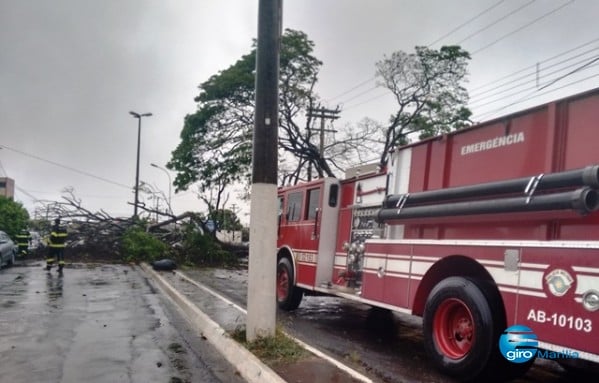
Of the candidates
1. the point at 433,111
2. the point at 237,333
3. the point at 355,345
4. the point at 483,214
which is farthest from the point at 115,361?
the point at 433,111

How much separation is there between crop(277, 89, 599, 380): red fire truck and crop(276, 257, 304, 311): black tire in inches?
106

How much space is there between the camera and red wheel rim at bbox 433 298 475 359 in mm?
5984

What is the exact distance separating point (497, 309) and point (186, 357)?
149 inches

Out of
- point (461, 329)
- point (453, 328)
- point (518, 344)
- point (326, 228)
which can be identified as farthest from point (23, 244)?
point (518, 344)

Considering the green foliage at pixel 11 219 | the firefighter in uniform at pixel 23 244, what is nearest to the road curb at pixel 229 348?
the firefighter in uniform at pixel 23 244

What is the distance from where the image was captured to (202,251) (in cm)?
2358

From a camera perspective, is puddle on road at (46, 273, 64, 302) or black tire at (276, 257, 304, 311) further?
puddle on road at (46, 273, 64, 302)

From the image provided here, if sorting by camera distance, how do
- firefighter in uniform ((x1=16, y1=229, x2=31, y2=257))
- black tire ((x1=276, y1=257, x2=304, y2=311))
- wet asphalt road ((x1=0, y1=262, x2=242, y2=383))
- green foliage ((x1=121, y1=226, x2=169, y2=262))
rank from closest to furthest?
wet asphalt road ((x1=0, y1=262, x2=242, y2=383))
black tire ((x1=276, y1=257, x2=304, y2=311))
green foliage ((x1=121, y1=226, x2=169, y2=262))
firefighter in uniform ((x1=16, y1=229, x2=31, y2=257))

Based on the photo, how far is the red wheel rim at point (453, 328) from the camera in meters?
5.98

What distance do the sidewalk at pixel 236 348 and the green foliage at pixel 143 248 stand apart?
984 cm

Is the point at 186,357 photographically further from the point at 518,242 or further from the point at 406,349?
the point at 518,242

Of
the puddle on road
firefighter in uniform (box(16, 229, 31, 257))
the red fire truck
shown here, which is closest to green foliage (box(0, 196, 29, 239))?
firefighter in uniform (box(16, 229, 31, 257))

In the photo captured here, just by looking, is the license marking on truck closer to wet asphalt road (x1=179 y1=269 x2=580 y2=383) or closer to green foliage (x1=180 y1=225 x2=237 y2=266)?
wet asphalt road (x1=179 y1=269 x2=580 y2=383)

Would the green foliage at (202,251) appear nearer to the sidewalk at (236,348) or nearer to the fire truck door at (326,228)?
the sidewalk at (236,348)
